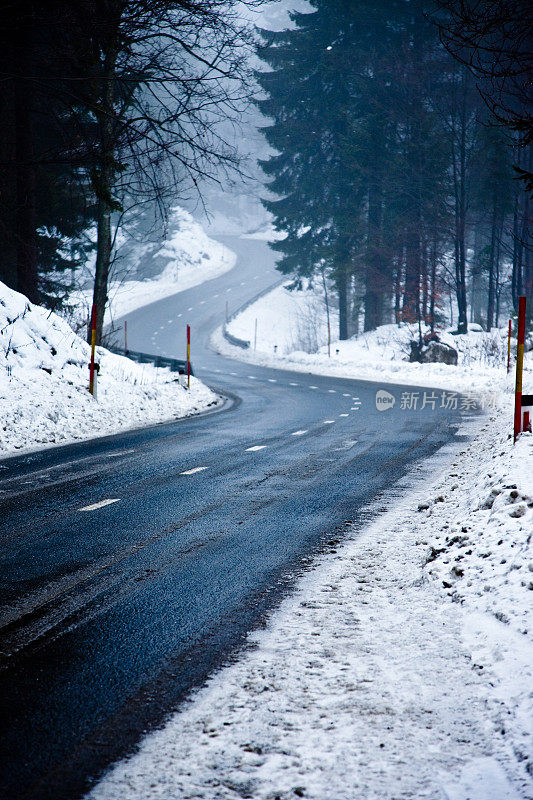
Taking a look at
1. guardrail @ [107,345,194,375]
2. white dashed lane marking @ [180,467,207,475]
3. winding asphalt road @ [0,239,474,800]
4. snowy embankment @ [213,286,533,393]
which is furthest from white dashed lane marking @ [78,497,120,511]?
guardrail @ [107,345,194,375]

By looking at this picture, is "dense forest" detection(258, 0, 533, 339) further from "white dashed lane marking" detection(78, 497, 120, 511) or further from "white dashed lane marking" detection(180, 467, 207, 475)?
"white dashed lane marking" detection(78, 497, 120, 511)

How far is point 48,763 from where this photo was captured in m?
2.58

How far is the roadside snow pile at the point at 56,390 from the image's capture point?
1152 cm

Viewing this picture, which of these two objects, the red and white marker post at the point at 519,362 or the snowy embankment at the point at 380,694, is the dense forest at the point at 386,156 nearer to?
the red and white marker post at the point at 519,362

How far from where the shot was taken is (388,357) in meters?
35.0

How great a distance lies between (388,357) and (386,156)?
41.7ft

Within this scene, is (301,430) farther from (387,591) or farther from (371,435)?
(387,591)

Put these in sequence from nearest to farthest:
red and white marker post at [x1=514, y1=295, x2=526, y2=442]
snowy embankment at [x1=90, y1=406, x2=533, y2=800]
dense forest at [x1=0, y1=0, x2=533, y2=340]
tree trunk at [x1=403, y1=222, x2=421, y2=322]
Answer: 1. snowy embankment at [x1=90, y1=406, x2=533, y2=800]
2. red and white marker post at [x1=514, y1=295, x2=526, y2=442]
3. dense forest at [x1=0, y1=0, x2=533, y2=340]
4. tree trunk at [x1=403, y1=222, x2=421, y2=322]

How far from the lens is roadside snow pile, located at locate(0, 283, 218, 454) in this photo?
11516 mm

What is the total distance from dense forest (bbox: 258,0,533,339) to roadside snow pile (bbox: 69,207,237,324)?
29499mm

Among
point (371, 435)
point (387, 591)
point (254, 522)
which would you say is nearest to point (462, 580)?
point (387, 591)

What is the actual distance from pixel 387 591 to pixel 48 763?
8.43 ft

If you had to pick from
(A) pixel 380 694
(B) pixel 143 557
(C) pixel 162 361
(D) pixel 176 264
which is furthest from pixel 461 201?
(D) pixel 176 264

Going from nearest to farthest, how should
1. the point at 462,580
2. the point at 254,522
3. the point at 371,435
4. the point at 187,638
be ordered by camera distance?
1. the point at 187,638
2. the point at 462,580
3. the point at 254,522
4. the point at 371,435
